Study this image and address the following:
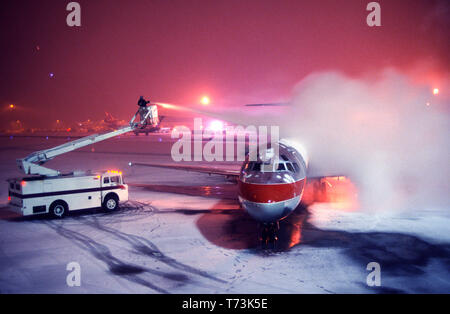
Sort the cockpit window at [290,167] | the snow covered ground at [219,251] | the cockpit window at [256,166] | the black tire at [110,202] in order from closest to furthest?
the snow covered ground at [219,251], the cockpit window at [256,166], the cockpit window at [290,167], the black tire at [110,202]

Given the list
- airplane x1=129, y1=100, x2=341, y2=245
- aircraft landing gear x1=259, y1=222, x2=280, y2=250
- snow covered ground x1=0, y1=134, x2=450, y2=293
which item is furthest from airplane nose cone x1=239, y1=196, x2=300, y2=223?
snow covered ground x1=0, y1=134, x2=450, y2=293

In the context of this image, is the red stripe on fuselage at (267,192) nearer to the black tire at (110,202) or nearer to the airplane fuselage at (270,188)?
the airplane fuselage at (270,188)

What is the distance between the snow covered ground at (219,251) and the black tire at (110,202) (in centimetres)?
47

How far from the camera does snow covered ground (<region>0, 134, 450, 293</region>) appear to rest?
1020 cm

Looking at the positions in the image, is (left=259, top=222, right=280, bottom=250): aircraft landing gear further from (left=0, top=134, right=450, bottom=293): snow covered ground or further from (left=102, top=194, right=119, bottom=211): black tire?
(left=102, top=194, right=119, bottom=211): black tire

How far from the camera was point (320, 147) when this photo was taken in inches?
886

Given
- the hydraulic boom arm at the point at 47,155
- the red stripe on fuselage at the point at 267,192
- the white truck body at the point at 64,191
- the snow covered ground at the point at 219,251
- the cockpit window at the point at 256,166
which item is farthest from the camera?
the hydraulic boom arm at the point at 47,155

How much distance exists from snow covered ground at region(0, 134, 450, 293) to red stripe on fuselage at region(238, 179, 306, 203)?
2139mm

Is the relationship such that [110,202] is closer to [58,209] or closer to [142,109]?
[58,209]

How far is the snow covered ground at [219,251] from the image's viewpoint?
401 inches

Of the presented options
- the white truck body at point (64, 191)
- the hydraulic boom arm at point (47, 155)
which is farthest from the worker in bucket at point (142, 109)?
the white truck body at point (64, 191)

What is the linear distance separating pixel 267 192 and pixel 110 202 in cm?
1139
